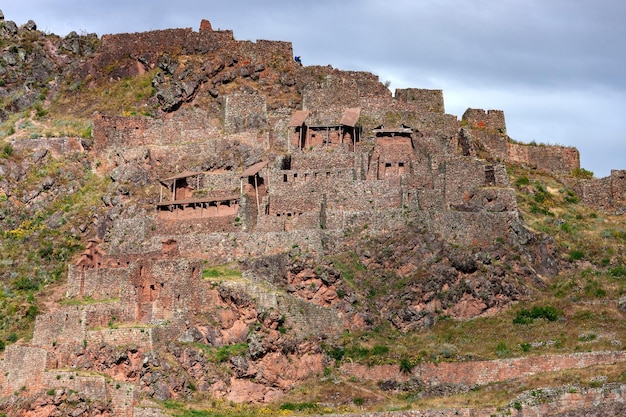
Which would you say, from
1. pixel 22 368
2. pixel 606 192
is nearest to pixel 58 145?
pixel 22 368

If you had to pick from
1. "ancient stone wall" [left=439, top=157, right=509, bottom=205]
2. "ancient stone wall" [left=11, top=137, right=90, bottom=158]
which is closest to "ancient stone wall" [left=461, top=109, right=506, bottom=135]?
"ancient stone wall" [left=439, top=157, right=509, bottom=205]

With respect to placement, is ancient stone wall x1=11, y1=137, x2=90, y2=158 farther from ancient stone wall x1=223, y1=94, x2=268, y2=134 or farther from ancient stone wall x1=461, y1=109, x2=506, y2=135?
ancient stone wall x1=461, y1=109, x2=506, y2=135

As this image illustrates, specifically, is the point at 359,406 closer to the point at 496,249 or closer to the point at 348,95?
the point at 496,249

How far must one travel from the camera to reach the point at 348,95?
80.2 m

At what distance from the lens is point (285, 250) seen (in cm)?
6962

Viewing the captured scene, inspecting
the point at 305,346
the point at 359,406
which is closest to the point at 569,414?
the point at 359,406

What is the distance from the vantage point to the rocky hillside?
62188 mm

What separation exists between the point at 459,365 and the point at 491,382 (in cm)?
175

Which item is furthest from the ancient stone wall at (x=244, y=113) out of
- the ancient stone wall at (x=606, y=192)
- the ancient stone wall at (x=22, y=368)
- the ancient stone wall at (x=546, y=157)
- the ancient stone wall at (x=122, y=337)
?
the ancient stone wall at (x=22, y=368)

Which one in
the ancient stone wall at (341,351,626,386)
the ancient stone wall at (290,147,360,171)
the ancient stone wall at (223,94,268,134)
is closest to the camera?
the ancient stone wall at (341,351,626,386)

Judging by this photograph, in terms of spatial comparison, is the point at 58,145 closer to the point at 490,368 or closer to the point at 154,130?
the point at 154,130

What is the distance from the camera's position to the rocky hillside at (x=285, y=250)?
6219 cm

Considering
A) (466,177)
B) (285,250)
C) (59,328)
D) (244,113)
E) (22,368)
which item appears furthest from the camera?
(244,113)

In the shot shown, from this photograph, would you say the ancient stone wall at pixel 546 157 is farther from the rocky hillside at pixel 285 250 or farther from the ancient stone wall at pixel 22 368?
the ancient stone wall at pixel 22 368
